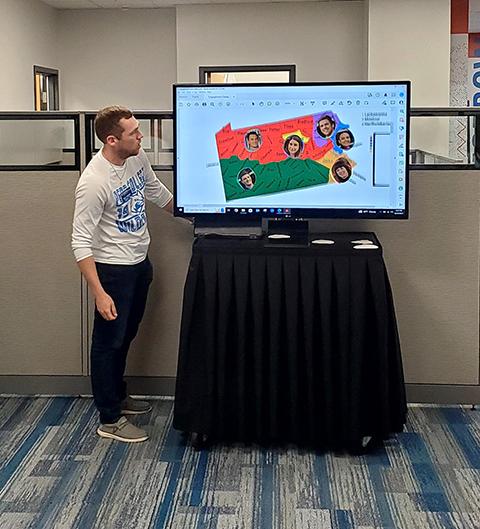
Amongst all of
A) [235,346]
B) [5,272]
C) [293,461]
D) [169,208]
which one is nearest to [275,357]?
[235,346]

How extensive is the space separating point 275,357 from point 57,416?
0.97 meters

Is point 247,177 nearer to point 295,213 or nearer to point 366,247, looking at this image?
point 295,213

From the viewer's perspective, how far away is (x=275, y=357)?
283 cm

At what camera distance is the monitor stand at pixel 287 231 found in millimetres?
2967

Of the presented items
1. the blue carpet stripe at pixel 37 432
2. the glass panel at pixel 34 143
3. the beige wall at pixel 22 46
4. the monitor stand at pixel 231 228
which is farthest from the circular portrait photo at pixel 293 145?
the beige wall at pixel 22 46

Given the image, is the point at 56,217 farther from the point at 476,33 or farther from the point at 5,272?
the point at 476,33

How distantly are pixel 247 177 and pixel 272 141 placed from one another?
0.15m

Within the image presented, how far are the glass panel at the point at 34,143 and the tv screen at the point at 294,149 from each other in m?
0.60

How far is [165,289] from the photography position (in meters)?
3.34

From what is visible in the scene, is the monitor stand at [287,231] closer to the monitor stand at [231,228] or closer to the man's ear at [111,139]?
the monitor stand at [231,228]

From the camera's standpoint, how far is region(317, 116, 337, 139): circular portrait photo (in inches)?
115

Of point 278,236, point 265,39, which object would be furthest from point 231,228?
point 265,39

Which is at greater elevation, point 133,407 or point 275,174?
point 275,174

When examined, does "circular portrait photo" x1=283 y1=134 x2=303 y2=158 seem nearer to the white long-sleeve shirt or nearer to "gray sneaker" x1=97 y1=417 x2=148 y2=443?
the white long-sleeve shirt
